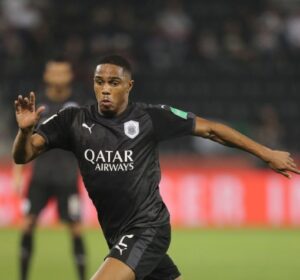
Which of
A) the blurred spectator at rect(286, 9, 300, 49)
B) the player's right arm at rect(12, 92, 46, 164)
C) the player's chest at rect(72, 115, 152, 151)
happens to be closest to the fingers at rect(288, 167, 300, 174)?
the player's chest at rect(72, 115, 152, 151)

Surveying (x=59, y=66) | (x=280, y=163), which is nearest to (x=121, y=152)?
(x=280, y=163)

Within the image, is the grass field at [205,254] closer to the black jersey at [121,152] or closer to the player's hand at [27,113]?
the black jersey at [121,152]

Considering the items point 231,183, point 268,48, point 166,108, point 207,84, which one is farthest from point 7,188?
point 166,108

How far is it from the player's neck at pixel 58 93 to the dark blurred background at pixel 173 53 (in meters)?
6.62

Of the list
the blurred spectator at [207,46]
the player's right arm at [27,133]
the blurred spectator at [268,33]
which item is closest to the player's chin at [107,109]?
the player's right arm at [27,133]

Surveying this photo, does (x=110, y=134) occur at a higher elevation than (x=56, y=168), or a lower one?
higher

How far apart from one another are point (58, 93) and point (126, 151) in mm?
2917

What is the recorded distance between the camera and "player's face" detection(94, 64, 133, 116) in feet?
17.6

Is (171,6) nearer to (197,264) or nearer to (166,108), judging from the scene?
(197,264)

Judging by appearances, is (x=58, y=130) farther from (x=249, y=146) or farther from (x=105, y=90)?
(x=249, y=146)

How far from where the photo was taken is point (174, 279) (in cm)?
546

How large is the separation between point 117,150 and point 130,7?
1174 cm

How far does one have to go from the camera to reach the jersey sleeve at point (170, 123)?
5527mm

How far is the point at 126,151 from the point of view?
541 centimetres
